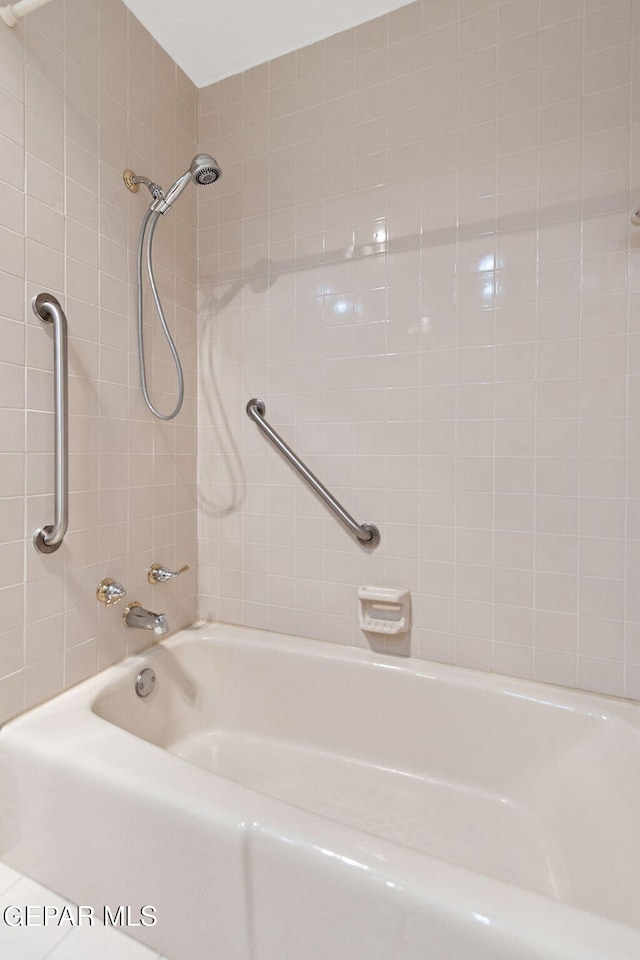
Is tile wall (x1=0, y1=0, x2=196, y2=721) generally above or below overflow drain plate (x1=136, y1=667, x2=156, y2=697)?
above

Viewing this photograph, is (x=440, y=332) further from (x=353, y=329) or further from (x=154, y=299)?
(x=154, y=299)

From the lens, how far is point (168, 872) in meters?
0.86

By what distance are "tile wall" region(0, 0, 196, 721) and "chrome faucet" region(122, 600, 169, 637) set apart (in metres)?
0.03

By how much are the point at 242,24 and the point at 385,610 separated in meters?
1.88

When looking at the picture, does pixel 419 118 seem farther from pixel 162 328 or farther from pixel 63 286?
pixel 63 286

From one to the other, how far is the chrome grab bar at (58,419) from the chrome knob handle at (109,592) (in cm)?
21

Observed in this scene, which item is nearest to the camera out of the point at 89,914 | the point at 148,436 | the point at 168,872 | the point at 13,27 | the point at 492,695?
the point at 168,872

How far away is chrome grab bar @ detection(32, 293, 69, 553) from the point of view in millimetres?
1151

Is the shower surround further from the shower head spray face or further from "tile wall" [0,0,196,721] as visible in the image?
the shower head spray face

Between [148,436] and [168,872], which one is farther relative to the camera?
[148,436]

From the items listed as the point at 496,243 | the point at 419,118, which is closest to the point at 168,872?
the point at 496,243

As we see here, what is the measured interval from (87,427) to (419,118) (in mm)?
1334

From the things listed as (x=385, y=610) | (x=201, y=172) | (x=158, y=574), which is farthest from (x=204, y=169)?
(x=385, y=610)

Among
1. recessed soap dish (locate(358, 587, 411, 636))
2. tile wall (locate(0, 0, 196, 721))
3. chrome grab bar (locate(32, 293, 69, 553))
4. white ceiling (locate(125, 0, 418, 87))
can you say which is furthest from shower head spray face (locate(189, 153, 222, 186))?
recessed soap dish (locate(358, 587, 411, 636))
